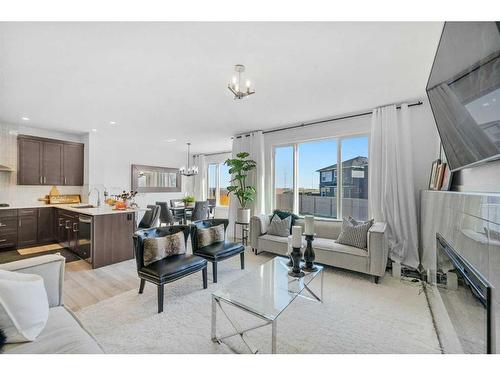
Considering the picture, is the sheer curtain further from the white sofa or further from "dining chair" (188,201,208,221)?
the white sofa

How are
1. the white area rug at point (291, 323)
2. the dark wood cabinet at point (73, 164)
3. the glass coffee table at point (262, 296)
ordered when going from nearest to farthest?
the glass coffee table at point (262, 296), the white area rug at point (291, 323), the dark wood cabinet at point (73, 164)

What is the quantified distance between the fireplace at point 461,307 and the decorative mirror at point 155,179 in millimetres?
6701

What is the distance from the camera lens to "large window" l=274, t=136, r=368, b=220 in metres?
3.87

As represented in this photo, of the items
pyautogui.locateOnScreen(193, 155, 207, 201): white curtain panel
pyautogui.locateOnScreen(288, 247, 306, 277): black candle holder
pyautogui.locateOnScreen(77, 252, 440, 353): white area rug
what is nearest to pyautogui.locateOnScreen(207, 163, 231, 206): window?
pyautogui.locateOnScreen(193, 155, 207, 201): white curtain panel

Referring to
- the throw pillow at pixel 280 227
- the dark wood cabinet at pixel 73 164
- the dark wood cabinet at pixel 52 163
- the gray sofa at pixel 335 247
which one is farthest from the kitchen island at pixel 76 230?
the throw pillow at pixel 280 227

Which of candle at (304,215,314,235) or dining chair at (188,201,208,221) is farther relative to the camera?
dining chair at (188,201,208,221)

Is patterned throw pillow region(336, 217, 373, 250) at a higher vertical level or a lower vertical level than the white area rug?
higher

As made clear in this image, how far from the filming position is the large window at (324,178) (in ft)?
12.7

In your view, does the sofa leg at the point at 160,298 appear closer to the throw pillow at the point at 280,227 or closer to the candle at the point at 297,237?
the candle at the point at 297,237

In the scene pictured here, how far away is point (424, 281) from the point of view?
286 centimetres

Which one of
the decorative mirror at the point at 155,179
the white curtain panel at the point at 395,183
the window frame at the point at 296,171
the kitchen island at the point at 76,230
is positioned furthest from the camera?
the decorative mirror at the point at 155,179

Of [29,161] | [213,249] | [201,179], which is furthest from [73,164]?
[213,249]

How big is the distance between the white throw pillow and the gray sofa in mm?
2923

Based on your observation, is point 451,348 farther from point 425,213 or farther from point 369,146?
point 369,146
